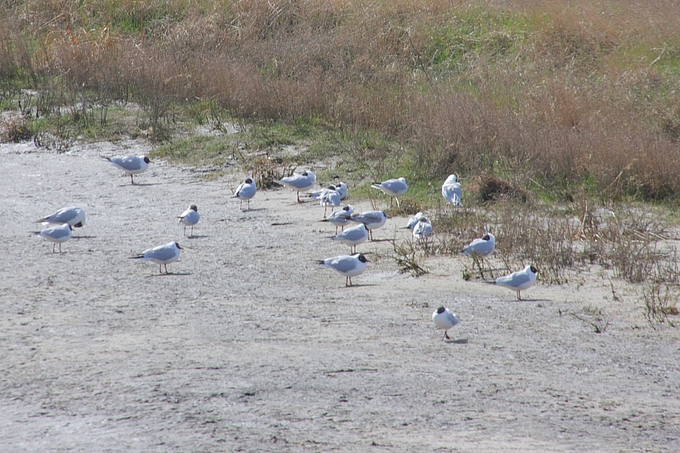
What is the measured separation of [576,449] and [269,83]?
13.0m

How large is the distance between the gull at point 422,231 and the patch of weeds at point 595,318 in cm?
256

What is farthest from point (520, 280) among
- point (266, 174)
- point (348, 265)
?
point (266, 174)

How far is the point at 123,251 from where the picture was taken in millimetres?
10555

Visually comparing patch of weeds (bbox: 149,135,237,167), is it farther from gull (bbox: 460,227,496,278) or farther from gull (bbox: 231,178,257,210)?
gull (bbox: 460,227,496,278)

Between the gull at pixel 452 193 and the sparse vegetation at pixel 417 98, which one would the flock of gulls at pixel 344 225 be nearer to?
the gull at pixel 452 193

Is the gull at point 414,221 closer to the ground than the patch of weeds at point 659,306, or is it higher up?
closer to the ground

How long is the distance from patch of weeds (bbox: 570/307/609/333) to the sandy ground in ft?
0.17

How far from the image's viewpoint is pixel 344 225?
36.7ft

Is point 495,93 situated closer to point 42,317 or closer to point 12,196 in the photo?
point 12,196

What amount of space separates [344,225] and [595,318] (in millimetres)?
4066

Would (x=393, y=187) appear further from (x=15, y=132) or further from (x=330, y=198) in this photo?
(x=15, y=132)

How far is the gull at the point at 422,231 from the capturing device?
404 inches

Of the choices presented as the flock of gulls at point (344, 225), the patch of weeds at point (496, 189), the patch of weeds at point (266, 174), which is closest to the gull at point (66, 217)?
the flock of gulls at point (344, 225)

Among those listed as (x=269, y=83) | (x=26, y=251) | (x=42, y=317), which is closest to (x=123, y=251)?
(x=26, y=251)
